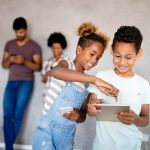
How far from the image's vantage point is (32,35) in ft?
10.3

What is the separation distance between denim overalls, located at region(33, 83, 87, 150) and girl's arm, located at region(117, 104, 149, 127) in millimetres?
220

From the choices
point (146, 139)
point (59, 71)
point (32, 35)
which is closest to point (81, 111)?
point (59, 71)

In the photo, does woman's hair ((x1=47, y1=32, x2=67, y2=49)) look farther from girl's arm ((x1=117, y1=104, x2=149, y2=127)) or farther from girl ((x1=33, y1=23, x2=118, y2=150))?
girl's arm ((x1=117, y1=104, x2=149, y2=127))

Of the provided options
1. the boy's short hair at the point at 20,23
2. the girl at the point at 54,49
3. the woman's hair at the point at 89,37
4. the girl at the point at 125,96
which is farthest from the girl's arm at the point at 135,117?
the boy's short hair at the point at 20,23

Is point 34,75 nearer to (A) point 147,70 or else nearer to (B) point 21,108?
(B) point 21,108

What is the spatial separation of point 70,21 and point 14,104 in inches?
36.0

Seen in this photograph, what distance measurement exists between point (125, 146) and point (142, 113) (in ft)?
0.53

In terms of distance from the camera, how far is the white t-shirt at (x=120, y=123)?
1.33 metres

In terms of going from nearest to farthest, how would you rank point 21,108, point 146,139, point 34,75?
point 146,139
point 21,108
point 34,75

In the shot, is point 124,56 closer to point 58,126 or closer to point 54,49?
point 58,126

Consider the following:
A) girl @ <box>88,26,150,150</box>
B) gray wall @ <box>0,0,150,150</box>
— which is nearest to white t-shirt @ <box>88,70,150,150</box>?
girl @ <box>88,26,150,150</box>

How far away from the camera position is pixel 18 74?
295 centimetres

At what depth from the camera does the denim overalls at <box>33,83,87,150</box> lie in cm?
134

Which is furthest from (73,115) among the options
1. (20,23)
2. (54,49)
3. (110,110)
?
(20,23)
